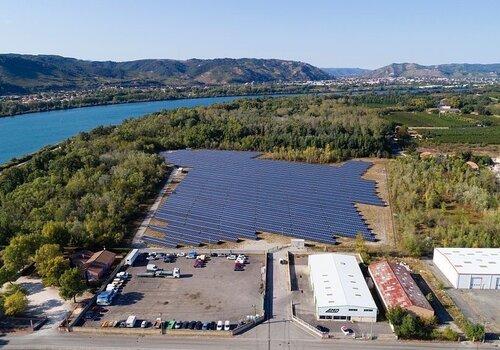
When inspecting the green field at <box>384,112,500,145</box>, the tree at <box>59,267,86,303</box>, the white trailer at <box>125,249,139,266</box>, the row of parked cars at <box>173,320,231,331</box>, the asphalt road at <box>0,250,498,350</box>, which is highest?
the green field at <box>384,112,500,145</box>

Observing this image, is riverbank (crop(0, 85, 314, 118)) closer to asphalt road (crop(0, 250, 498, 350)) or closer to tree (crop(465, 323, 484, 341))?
asphalt road (crop(0, 250, 498, 350))

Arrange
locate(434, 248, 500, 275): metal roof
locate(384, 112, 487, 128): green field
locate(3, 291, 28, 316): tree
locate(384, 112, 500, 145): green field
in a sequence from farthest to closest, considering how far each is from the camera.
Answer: locate(384, 112, 487, 128): green field
locate(384, 112, 500, 145): green field
locate(434, 248, 500, 275): metal roof
locate(3, 291, 28, 316): tree

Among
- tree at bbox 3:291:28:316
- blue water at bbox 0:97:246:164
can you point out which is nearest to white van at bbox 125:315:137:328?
tree at bbox 3:291:28:316

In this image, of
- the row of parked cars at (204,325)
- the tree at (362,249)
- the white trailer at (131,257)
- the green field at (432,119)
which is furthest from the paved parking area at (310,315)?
the green field at (432,119)

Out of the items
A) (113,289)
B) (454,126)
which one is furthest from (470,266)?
(454,126)

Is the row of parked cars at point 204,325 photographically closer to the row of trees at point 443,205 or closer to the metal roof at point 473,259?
the metal roof at point 473,259
